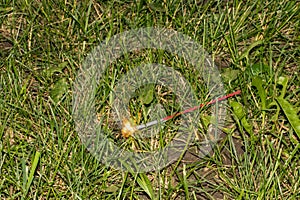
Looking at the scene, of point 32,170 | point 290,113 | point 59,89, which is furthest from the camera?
point 59,89

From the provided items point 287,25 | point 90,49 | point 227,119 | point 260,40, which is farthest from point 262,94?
point 90,49

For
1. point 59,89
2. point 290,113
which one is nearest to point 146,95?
point 59,89

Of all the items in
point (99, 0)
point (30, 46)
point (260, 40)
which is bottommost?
point (260, 40)

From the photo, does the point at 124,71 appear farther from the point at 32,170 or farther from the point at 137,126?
the point at 32,170

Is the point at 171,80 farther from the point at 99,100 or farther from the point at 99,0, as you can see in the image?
the point at 99,0

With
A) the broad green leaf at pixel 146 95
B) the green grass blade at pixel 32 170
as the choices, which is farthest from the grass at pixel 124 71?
the broad green leaf at pixel 146 95

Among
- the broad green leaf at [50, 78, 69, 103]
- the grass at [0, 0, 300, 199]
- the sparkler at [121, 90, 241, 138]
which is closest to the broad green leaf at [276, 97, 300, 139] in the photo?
the grass at [0, 0, 300, 199]
